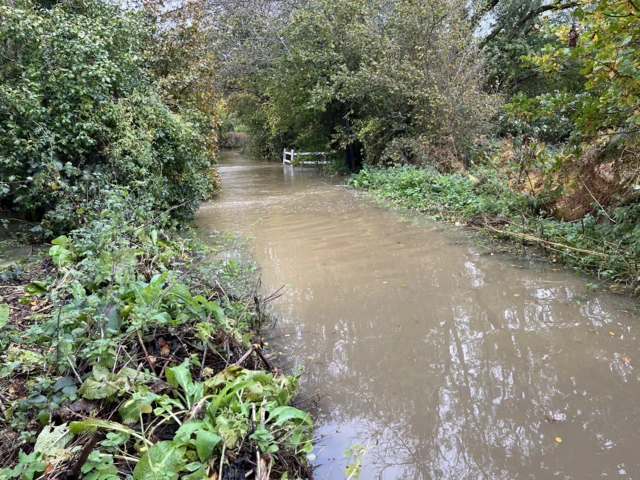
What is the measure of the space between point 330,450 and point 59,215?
4851mm

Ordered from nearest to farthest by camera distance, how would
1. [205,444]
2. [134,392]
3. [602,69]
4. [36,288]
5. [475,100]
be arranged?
[205,444] → [134,392] → [36,288] → [602,69] → [475,100]

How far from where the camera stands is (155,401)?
2.39m

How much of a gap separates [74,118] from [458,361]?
645 cm

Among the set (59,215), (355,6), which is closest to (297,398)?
(59,215)

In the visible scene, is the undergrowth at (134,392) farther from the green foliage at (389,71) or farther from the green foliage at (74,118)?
the green foliage at (389,71)

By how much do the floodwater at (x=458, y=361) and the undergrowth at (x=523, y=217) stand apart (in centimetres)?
36

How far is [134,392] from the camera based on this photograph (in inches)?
91.5

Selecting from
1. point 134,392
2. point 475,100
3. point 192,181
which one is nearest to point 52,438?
point 134,392

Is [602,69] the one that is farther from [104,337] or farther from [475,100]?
[475,100]

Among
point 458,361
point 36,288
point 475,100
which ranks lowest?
point 458,361

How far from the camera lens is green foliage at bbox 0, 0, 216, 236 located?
19.1 feet

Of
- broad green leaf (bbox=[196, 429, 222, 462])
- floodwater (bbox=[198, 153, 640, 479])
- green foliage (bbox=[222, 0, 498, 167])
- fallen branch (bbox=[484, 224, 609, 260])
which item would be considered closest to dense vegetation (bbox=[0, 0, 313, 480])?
broad green leaf (bbox=[196, 429, 222, 462])

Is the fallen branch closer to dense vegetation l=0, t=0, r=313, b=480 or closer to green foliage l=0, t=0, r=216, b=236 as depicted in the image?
dense vegetation l=0, t=0, r=313, b=480

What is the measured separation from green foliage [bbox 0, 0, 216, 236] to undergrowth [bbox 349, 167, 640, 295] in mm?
5634
